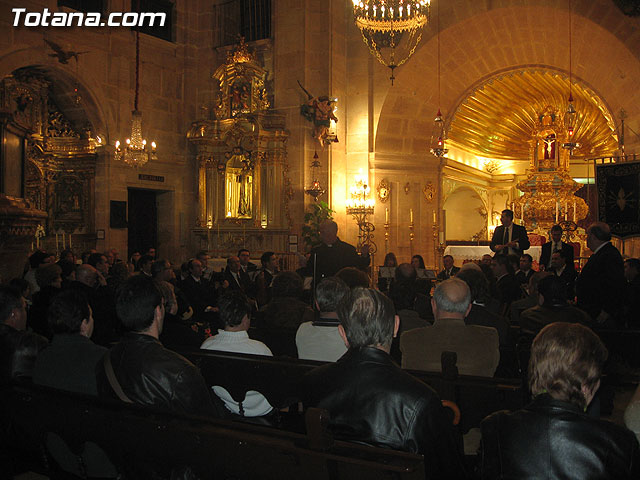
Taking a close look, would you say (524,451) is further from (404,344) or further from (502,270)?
(502,270)

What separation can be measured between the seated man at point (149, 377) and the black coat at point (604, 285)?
4189 millimetres

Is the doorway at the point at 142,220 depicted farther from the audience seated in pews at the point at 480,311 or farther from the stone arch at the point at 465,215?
the audience seated in pews at the point at 480,311

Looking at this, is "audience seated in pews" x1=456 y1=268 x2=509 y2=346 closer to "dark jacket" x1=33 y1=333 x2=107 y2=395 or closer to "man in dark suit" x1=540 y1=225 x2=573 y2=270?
"dark jacket" x1=33 y1=333 x2=107 y2=395

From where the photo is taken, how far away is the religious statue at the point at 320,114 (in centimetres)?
1402

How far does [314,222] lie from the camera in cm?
1372

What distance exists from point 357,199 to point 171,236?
462 centimetres

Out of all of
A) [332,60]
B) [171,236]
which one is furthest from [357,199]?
[171,236]

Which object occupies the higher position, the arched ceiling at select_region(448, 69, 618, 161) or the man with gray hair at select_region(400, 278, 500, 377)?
the arched ceiling at select_region(448, 69, 618, 161)

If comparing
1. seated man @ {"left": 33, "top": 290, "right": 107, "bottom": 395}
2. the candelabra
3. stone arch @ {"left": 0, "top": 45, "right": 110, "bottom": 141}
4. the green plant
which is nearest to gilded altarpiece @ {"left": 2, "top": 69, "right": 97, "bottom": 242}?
stone arch @ {"left": 0, "top": 45, "right": 110, "bottom": 141}

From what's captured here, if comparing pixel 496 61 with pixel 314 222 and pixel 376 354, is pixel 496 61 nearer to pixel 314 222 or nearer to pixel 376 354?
pixel 314 222

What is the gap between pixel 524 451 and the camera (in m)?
1.75

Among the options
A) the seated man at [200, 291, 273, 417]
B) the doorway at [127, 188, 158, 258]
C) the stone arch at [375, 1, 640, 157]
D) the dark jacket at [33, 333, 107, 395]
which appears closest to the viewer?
the dark jacket at [33, 333, 107, 395]

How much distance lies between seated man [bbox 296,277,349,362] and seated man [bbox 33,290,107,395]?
1216 mm

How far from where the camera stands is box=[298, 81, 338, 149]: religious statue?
14023 mm
